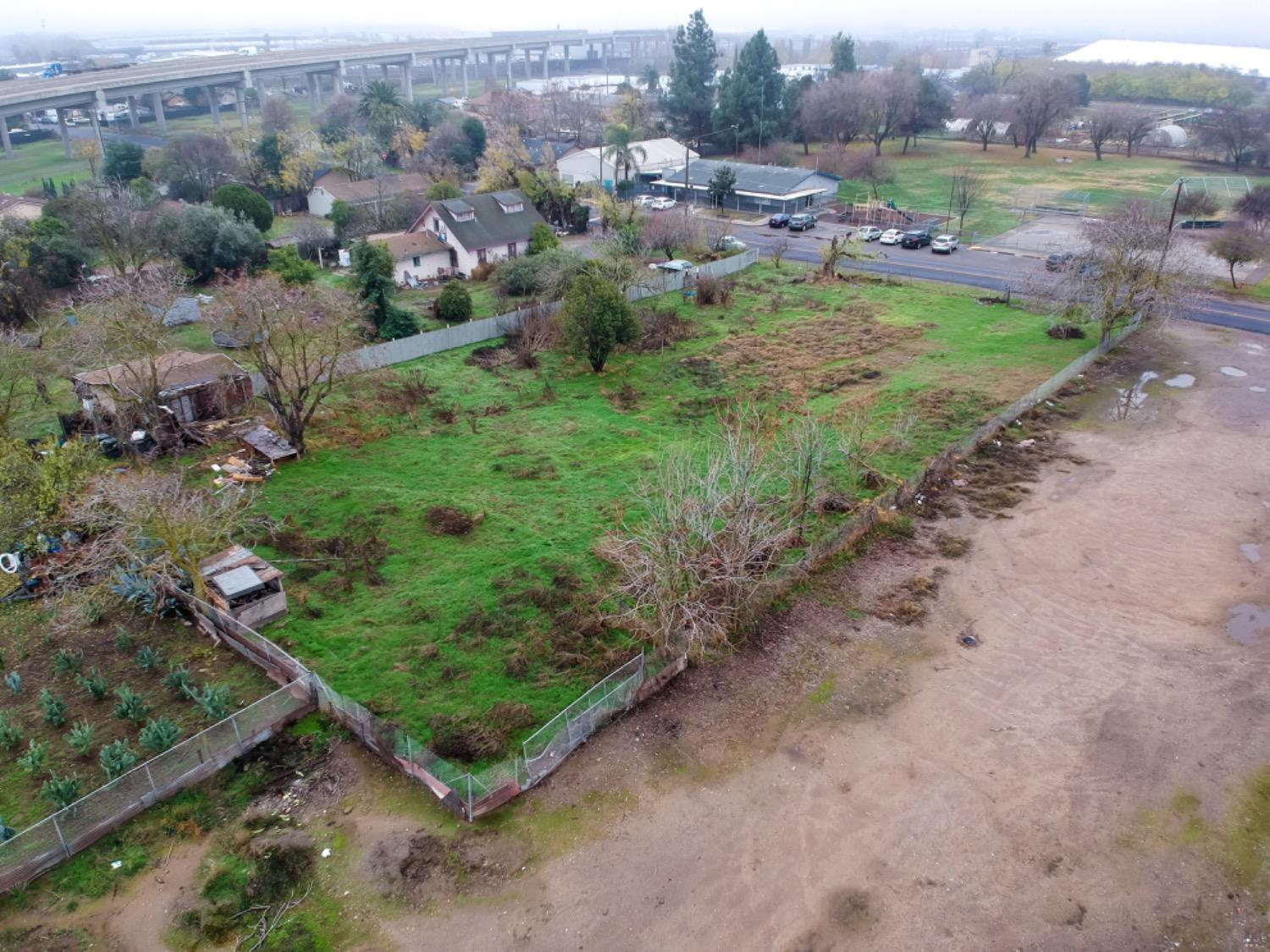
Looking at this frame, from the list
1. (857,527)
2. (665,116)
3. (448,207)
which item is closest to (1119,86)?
(665,116)

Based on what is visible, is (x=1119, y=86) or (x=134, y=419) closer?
(x=134, y=419)

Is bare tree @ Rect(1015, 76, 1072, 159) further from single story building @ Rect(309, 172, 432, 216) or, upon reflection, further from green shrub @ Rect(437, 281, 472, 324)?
green shrub @ Rect(437, 281, 472, 324)

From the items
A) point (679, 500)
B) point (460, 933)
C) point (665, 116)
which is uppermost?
point (665, 116)

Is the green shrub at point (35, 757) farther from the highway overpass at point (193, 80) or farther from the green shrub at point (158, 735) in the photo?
the highway overpass at point (193, 80)

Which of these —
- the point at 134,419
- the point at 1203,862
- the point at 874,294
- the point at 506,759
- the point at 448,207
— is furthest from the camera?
the point at 448,207

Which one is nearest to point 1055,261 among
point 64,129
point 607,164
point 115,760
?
point 607,164

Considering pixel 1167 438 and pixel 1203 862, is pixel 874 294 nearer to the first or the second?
pixel 1167 438

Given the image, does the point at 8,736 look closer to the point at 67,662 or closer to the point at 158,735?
the point at 67,662
